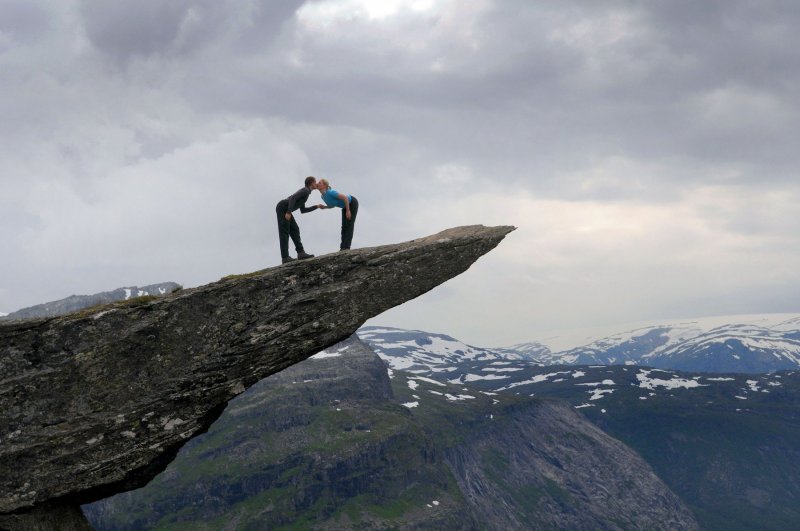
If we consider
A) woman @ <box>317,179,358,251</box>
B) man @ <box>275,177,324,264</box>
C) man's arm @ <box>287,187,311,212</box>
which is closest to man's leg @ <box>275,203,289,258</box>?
man @ <box>275,177,324,264</box>

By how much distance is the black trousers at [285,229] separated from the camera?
30938mm

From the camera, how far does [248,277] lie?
28.1 metres

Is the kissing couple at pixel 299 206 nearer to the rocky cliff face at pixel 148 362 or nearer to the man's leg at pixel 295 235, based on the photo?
the man's leg at pixel 295 235

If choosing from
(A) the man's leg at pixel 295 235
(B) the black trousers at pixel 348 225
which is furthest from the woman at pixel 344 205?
(A) the man's leg at pixel 295 235

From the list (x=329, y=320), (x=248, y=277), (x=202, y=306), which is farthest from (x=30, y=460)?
(x=329, y=320)

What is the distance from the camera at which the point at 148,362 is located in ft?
86.9

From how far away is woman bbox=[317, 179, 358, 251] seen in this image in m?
30.8

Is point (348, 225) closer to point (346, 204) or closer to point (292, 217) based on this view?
point (346, 204)

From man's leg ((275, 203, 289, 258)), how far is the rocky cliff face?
8.11 ft

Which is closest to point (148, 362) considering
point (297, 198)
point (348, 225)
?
point (297, 198)

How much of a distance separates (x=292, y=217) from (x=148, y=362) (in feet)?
30.9

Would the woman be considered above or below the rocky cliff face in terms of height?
above

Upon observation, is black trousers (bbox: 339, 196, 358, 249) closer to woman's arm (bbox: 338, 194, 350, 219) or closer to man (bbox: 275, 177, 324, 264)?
woman's arm (bbox: 338, 194, 350, 219)

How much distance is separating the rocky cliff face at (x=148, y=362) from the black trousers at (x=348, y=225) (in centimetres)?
240
